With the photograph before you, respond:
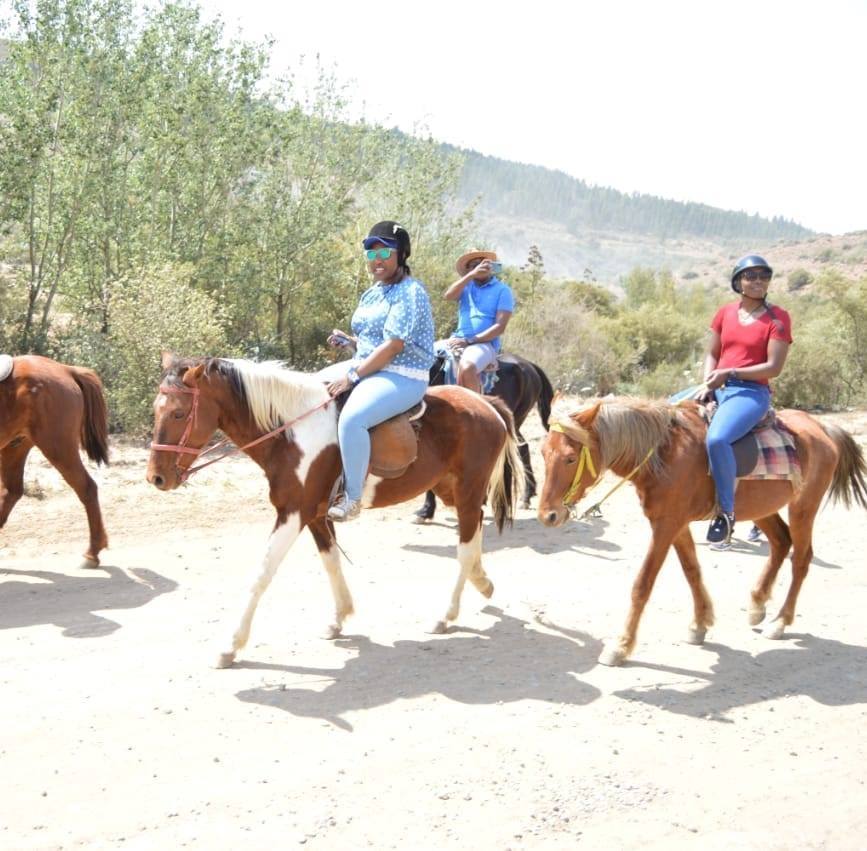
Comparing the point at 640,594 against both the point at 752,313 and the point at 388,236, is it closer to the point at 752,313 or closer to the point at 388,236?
the point at 752,313

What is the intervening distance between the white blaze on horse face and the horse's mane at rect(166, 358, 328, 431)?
66cm

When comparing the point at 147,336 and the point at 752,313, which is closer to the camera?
the point at 752,313

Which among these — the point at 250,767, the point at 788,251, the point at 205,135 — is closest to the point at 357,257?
the point at 205,135

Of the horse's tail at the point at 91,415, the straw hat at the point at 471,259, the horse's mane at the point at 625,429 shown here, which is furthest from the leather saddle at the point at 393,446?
the straw hat at the point at 471,259

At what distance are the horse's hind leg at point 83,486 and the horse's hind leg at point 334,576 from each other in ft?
8.45

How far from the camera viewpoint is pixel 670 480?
20.5 feet

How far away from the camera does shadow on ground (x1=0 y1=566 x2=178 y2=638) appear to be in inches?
263

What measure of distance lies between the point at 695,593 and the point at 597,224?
122 metres

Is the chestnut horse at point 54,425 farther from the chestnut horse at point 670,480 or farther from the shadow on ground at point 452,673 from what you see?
the chestnut horse at point 670,480

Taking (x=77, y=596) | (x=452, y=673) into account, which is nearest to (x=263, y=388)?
(x=452, y=673)

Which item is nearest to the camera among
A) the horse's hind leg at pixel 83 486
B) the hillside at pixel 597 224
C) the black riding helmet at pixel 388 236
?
the black riding helmet at pixel 388 236

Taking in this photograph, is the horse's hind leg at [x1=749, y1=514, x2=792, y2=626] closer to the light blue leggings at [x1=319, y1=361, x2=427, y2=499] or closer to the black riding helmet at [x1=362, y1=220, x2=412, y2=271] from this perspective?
the light blue leggings at [x1=319, y1=361, x2=427, y2=499]

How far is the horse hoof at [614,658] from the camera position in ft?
20.4

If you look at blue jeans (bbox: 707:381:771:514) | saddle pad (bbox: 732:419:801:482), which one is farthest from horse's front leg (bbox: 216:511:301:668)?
saddle pad (bbox: 732:419:801:482)
